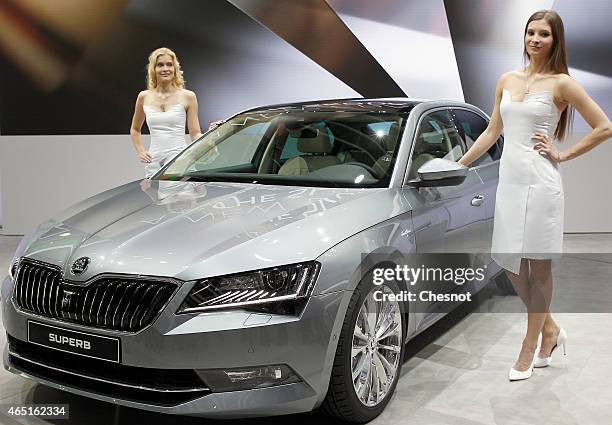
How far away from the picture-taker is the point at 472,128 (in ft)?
13.6

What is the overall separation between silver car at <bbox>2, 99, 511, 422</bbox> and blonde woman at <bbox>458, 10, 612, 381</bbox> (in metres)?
0.27

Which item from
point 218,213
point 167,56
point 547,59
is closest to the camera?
point 218,213

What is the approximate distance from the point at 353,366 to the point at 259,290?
1.77 feet

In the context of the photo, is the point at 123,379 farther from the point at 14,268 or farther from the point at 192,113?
the point at 192,113

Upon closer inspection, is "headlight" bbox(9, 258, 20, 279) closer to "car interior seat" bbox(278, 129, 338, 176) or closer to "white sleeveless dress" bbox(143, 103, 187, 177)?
"car interior seat" bbox(278, 129, 338, 176)

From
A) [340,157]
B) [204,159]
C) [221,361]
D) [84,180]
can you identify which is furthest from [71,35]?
[221,361]

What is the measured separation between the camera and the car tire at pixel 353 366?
252 cm

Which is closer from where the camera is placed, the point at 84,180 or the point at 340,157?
the point at 340,157

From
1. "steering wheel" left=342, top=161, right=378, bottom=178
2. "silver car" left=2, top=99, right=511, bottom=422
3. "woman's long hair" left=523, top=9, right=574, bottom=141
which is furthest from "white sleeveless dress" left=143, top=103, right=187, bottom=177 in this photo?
"woman's long hair" left=523, top=9, right=574, bottom=141

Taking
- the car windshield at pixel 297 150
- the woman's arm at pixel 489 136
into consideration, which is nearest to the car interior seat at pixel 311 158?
the car windshield at pixel 297 150

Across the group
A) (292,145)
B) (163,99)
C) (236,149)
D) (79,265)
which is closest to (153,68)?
(163,99)

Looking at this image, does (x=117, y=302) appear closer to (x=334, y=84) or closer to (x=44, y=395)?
(x=44, y=395)

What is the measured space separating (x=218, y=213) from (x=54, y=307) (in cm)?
70

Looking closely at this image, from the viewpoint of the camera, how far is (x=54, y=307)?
2506 mm
